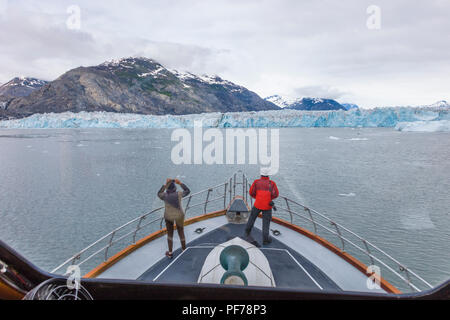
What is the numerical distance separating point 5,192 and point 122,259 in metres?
17.3

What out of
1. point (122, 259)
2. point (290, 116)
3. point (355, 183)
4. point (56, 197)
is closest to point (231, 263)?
point (122, 259)

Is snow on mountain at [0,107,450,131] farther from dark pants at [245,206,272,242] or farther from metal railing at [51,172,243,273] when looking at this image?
dark pants at [245,206,272,242]

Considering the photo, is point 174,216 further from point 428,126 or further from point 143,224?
point 428,126

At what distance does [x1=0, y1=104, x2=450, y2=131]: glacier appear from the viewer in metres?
69.8

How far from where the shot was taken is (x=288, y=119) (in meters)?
87.0

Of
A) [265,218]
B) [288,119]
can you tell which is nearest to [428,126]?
[288,119]

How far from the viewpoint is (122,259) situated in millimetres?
4797

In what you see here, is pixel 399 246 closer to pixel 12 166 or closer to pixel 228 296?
pixel 228 296

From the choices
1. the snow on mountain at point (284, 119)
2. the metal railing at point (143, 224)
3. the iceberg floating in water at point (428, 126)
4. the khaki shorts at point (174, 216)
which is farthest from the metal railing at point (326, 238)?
the iceberg floating in water at point (428, 126)

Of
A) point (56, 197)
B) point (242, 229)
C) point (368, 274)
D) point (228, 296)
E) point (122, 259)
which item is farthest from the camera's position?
point (56, 197)

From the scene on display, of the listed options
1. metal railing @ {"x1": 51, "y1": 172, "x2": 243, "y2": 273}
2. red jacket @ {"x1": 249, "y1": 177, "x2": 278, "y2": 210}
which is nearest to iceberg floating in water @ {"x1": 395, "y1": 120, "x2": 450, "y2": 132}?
metal railing @ {"x1": 51, "y1": 172, "x2": 243, "y2": 273}
